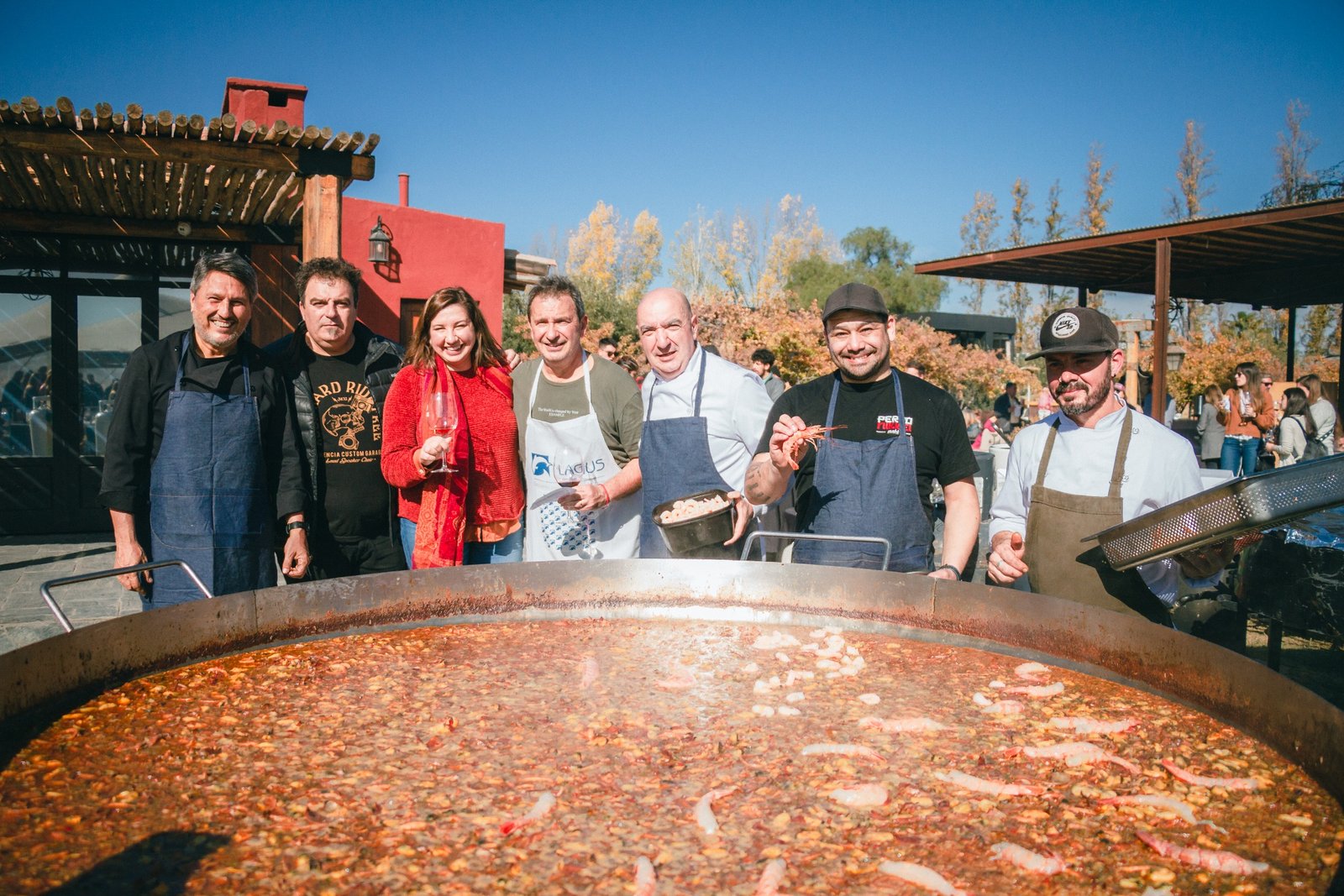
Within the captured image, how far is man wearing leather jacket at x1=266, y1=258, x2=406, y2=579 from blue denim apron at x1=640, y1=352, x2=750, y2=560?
102cm

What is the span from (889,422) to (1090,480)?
0.68m

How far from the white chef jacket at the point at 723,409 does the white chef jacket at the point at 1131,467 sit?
100 cm

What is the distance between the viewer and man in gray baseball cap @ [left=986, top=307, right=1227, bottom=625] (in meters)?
2.63

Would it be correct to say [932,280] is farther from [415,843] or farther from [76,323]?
[415,843]

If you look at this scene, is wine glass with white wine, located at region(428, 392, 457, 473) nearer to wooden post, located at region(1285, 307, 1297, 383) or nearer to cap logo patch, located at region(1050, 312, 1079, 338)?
cap logo patch, located at region(1050, 312, 1079, 338)

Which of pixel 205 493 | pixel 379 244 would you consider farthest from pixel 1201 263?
pixel 205 493

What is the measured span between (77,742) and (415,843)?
0.90 meters

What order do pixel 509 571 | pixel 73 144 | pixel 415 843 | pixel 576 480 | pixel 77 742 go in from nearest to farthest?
pixel 415 843, pixel 77 742, pixel 509 571, pixel 576 480, pixel 73 144

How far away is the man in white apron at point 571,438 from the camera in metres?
3.47

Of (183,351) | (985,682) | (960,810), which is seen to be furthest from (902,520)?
(183,351)

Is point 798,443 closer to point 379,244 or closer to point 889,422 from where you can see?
point 889,422

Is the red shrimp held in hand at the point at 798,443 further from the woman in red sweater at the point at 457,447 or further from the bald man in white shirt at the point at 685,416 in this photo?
the woman in red sweater at the point at 457,447

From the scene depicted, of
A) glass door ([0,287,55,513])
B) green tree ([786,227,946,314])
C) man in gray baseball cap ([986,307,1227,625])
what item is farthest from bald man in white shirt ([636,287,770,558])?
green tree ([786,227,946,314])

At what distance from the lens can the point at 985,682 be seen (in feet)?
7.53
